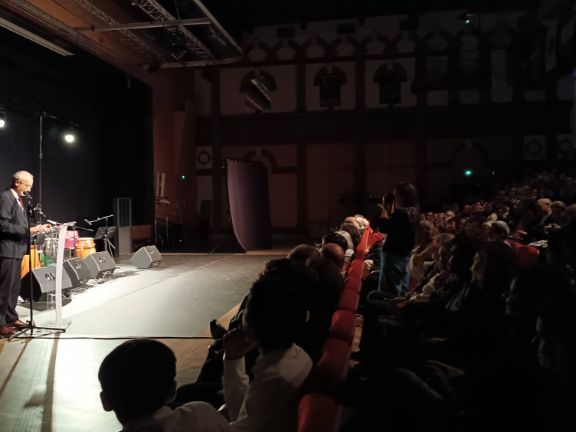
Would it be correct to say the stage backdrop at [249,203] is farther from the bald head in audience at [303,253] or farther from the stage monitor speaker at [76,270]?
the bald head in audience at [303,253]

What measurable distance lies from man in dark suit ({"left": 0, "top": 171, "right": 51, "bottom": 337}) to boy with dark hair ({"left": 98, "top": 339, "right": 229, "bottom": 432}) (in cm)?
341

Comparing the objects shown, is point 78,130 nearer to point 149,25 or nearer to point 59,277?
point 149,25

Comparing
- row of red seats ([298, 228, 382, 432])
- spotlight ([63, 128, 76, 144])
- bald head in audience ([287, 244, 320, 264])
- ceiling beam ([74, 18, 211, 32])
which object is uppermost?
ceiling beam ([74, 18, 211, 32])

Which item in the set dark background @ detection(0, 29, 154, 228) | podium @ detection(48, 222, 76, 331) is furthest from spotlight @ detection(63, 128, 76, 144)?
podium @ detection(48, 222, 76, 331)

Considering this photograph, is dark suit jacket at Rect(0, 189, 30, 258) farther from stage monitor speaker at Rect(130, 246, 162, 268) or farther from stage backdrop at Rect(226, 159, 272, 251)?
stage backdrop at Rect(226, 159, 272, 251)

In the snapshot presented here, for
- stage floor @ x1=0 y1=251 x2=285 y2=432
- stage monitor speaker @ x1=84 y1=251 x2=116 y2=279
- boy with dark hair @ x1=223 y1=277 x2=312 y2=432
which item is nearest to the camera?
boy with dark hair @ x1=223 y1=277 x2=312 y2=432

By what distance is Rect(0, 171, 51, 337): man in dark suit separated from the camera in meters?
4.03

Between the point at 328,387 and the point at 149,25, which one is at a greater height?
A: the point at 149,25

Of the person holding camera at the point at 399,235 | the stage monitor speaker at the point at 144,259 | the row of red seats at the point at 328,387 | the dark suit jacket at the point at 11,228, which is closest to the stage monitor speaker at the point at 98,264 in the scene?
the stage monitor speaker at the point at 144,259

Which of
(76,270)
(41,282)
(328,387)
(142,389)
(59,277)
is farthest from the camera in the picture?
(76,270)

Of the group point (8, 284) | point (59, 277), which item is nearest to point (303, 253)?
point (59, 277)

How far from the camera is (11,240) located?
407 cm

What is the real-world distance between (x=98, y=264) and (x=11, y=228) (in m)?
2.73

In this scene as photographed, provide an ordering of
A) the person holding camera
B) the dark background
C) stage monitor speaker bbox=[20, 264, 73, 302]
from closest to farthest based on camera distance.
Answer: the person holding camera → stage monitor speaker bbox=[20, 264, 73, 302] → the dark background
